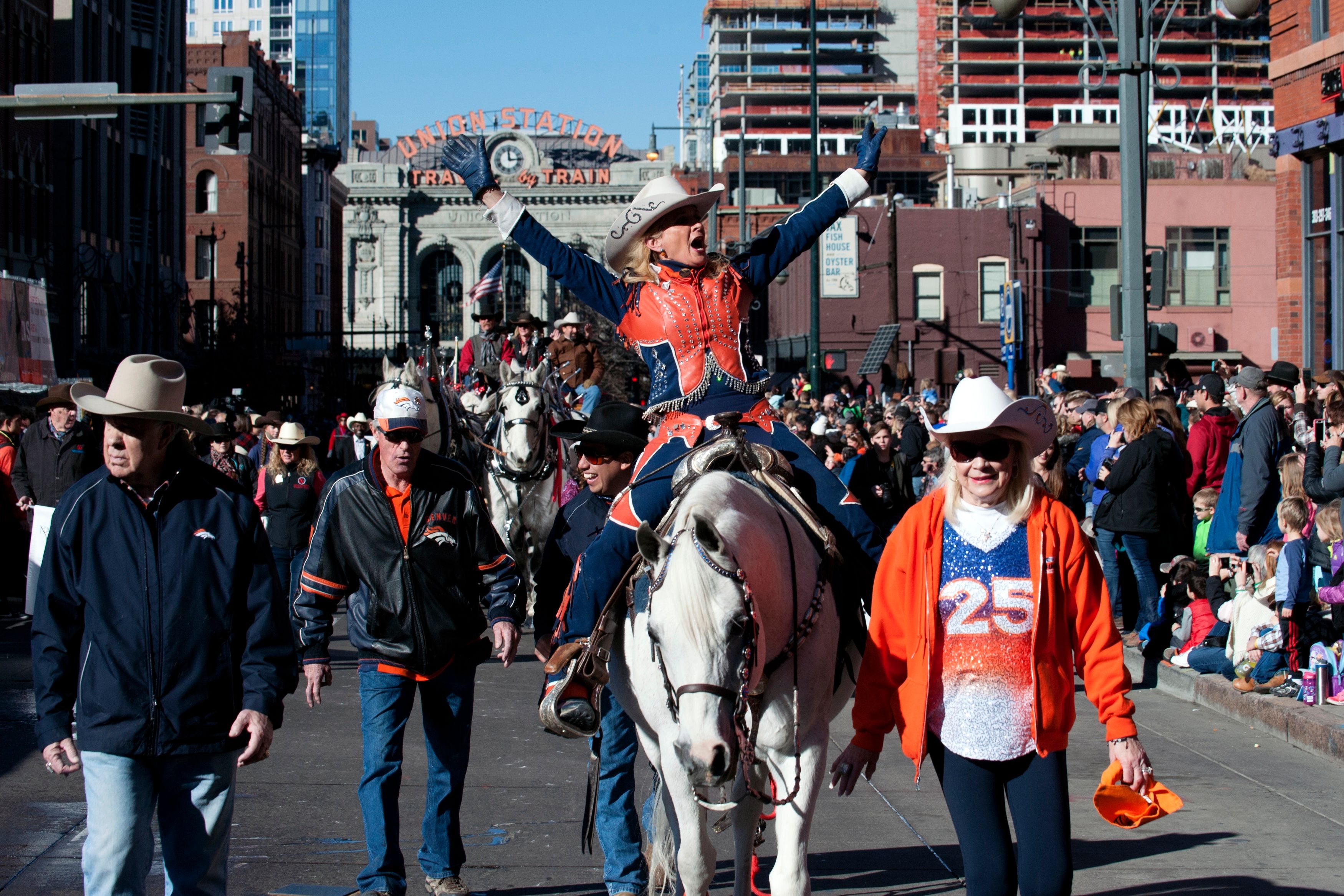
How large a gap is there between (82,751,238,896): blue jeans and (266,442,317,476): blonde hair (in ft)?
30.6

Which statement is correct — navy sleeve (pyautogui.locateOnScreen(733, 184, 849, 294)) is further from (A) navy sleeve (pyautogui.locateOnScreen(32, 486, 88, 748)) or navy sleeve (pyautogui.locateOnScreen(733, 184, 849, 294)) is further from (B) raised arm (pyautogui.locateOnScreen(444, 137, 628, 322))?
(A) navy sleeve (pyautogui.locateOnScreen(32, 486, 88, 748))

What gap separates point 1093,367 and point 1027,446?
1874 inches

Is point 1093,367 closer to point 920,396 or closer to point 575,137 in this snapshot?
point 920,396

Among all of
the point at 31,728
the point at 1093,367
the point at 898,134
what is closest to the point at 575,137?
the point at 898,134

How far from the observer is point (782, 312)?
60719mm

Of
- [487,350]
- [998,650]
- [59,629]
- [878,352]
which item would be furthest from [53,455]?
[878,352]

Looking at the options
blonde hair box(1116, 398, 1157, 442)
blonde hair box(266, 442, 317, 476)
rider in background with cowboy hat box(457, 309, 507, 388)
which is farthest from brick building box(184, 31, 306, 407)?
blonde hair box(1116, 398, 1157, 442)

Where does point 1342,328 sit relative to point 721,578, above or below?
above

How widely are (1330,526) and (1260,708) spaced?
130cm

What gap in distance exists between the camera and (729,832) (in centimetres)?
715

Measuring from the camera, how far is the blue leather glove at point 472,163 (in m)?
6.64

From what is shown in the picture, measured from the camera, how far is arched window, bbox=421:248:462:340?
301 ft

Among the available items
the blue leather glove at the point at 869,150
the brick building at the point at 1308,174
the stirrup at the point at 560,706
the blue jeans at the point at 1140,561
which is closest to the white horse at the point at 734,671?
the stirrup at the point at 560,706

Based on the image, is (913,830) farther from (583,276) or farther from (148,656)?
(148,656)
